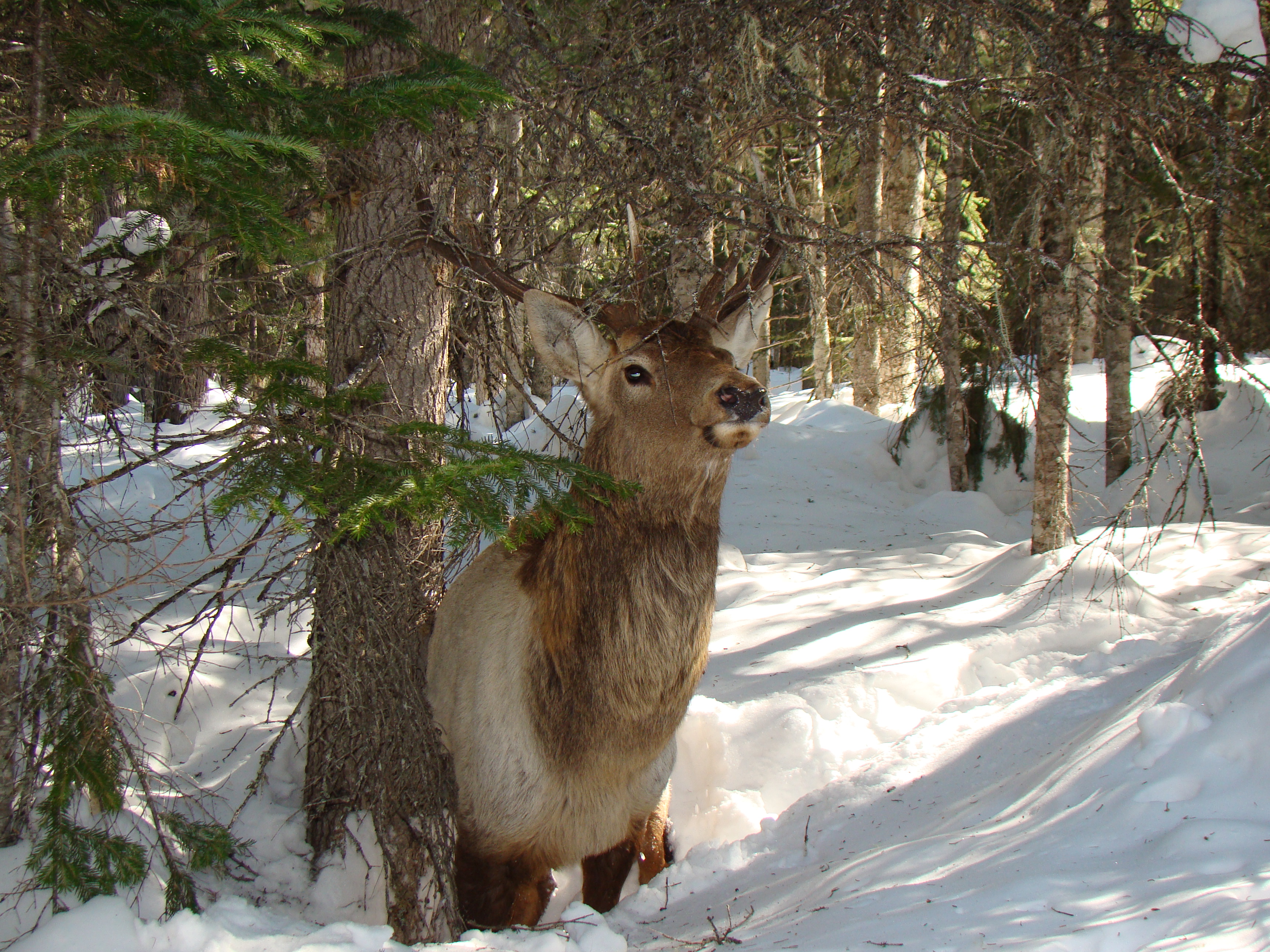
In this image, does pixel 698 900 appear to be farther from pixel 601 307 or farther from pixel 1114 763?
pixel 601 307

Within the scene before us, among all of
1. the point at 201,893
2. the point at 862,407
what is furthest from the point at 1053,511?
the point at 862,407

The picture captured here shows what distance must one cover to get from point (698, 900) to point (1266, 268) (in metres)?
9.60

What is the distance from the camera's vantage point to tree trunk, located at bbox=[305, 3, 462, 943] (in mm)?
2963

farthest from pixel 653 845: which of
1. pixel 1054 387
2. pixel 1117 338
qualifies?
pixel 1117 338

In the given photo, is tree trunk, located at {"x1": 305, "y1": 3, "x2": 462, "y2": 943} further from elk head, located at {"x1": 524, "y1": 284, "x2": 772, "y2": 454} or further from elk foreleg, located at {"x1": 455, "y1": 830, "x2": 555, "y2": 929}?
elk head, located at {"x1": 524, "y1": 284, "x2": 772, "y2": 454}

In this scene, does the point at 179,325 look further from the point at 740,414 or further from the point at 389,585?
the point at 740,414

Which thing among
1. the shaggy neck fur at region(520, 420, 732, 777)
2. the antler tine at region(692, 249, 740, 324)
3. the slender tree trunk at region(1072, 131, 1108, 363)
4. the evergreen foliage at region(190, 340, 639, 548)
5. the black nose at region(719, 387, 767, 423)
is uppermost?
the slender tree trunk at region(1072, 131, 1108, 363)

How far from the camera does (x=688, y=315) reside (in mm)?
4332

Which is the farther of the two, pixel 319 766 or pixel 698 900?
pixel 319 766

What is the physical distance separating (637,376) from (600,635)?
3.37 ft

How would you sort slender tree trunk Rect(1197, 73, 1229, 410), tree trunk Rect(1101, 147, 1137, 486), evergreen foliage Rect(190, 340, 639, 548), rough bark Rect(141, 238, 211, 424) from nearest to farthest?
evergreen foliage Rect(190, 340, 639, 548) → rough bark Rect(141, 238, 211, 424) → slender tree trunk Rect(1197, 73, 1229, 410) → tree trunk Rect(1101, 147, 1137, 486)

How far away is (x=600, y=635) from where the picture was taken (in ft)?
10.8

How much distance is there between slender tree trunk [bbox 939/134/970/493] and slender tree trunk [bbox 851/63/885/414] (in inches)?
13.3

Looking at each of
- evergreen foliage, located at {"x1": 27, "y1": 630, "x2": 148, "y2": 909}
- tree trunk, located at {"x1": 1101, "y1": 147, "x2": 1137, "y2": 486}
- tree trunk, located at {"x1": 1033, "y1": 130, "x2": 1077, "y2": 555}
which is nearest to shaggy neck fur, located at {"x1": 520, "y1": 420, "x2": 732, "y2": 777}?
evergreen foliage, located at {"x1": 27, "y1": 630, "x2": 148, "y2": 909}
